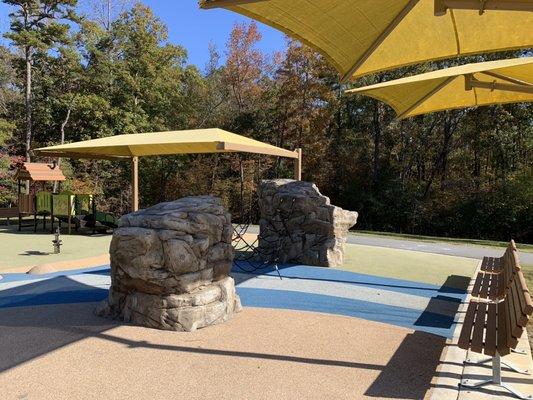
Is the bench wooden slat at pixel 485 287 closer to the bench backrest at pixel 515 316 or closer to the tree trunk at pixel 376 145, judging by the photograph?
the bench backrest at pixel 515 316

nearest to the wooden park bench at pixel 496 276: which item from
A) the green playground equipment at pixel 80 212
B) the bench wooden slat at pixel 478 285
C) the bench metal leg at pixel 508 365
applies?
the bench wooden slat at pixel 478 285

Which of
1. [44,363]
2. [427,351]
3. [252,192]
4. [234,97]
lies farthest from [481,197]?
[44,363]

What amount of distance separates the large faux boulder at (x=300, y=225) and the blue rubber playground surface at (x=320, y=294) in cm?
81

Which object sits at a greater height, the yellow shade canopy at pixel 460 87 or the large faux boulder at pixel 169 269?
the yellow shade canopy at pixel 460 87

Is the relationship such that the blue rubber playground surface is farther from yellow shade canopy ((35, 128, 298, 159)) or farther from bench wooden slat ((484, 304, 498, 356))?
yellow shade canopy ((35, 128, 298, 159))

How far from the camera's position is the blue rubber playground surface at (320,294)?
5.74 m

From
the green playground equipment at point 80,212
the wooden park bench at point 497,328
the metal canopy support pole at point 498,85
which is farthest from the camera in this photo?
the green playground equipment at point 80,212

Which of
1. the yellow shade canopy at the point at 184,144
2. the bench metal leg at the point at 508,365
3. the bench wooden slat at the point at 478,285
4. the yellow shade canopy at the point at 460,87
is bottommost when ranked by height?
the bench metal leg at the point at 508,365

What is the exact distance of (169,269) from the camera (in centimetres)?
484

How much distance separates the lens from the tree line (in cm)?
2231

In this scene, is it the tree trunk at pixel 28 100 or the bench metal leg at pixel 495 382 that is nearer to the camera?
the bench metal leg at pixel 495 382

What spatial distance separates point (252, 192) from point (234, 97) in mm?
8061

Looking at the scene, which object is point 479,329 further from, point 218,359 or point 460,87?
point 460,87

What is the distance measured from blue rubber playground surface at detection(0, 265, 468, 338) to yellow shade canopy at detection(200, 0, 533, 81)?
125 inches
